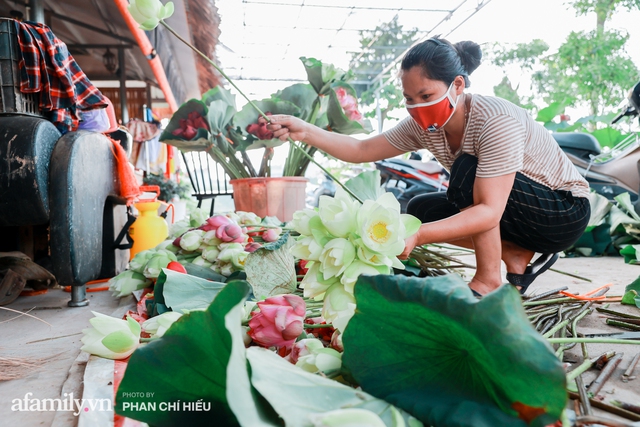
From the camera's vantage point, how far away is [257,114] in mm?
2365

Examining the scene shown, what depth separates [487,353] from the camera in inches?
15.9

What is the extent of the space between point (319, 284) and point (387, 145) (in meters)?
1.12

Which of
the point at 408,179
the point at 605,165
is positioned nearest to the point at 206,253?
the point at 408,179

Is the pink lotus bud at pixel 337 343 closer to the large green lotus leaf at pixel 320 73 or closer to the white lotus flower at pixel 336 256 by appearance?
the white lotus flower at pixel 336 256

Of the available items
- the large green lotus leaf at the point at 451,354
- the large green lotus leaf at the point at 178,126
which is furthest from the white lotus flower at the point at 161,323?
the large green lotus leaf at the point at 178,126

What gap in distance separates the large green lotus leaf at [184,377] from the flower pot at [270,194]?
→ 182 centimetres

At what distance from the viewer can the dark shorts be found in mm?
1561

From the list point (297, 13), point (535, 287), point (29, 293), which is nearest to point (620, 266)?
point (535, 287)

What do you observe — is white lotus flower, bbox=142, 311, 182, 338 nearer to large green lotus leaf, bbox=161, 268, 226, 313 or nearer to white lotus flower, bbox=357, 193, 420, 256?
large green lotus leaf, bbox=161, 268, 226, 313

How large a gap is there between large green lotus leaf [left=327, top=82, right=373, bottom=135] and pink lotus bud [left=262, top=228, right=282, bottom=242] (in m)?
0.94

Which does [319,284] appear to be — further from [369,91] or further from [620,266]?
[369,91]

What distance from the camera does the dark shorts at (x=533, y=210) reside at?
1561 mm

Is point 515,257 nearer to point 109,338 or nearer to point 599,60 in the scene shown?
point 109,338

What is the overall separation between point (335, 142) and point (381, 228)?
106 centimetres
